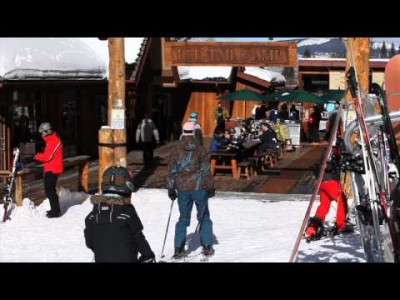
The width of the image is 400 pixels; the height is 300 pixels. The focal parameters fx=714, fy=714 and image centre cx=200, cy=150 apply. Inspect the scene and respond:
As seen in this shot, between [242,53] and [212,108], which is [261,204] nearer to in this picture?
[242,53]

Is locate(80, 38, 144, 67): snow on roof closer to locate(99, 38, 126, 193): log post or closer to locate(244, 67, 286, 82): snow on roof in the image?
locate(99, 38, 126, 193): log post

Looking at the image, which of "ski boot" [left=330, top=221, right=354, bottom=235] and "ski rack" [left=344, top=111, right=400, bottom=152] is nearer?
"ski rack" [left=344, top=111, right=400, bottom=152]

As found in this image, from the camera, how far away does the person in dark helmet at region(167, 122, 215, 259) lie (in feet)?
26.0

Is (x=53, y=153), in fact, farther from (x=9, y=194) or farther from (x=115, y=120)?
(x=115, y=120)

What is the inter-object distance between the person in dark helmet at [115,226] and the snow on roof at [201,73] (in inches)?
842

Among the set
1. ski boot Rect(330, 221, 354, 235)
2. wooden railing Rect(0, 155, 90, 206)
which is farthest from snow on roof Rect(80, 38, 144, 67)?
ski boot Rect(330, 221, 354, 235)

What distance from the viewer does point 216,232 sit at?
9812 millimetres

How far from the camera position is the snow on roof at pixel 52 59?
45.7 feet

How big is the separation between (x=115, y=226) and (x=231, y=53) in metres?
8.49

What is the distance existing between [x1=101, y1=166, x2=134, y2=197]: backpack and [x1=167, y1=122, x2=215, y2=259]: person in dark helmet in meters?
2.80

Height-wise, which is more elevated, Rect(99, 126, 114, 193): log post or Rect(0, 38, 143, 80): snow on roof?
Rect(0, 38, 143, 80): snow on roof
